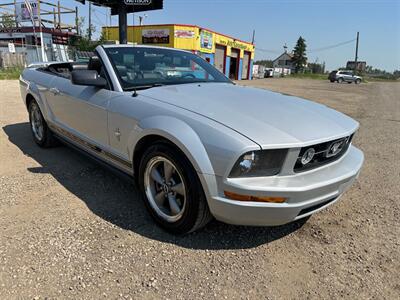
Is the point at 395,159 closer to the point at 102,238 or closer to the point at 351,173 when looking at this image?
the point at 351,173

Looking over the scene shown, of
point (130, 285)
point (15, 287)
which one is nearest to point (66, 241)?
point (15, 287)

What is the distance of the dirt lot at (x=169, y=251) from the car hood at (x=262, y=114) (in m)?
0.93

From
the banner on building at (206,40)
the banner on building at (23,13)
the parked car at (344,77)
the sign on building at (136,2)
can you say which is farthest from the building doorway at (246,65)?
the sign on building at (136,2)

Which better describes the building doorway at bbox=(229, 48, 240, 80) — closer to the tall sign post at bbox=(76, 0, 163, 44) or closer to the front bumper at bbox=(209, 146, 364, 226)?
the tall sign post at bbox=(76, 0, 163, 44)

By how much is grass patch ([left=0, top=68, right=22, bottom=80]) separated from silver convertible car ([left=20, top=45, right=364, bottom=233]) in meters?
17.6

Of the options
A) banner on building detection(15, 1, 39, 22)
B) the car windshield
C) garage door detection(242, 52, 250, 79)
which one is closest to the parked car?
garage door detection(242, 52, 250, 79)

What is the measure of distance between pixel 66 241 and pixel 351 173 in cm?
232

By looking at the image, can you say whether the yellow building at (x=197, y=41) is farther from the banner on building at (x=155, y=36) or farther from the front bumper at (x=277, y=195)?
the front bumper at (x=277, y=195)

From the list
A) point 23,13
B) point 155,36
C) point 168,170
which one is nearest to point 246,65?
point 155,36

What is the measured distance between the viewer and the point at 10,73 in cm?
1939

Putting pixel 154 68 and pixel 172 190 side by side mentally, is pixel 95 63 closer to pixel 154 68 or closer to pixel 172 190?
pixel 154 68

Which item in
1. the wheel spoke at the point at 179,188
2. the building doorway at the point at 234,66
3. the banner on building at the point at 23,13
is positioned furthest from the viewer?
the building doorway at the point at 234,66

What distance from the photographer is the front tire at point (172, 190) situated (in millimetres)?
2396

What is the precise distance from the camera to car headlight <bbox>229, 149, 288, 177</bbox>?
2158 millimetres
